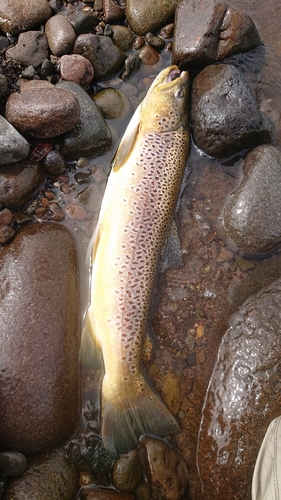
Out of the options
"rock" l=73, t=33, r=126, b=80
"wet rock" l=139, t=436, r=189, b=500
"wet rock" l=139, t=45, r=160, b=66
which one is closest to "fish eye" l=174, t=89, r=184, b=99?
"wet rock" l=139, t=45, r=160, b=66

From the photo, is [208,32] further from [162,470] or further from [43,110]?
[162,470]

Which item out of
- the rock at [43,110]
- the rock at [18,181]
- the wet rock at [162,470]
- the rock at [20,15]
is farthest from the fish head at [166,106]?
the wet rock at [162,470]

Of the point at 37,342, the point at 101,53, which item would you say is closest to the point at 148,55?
the point at 101,53

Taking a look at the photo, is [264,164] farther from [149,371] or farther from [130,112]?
[149,371]

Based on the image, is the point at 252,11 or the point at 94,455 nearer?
the point at 94,455

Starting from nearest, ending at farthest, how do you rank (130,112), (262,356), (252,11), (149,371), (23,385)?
(23,385), (262,356), (149,371), (130,112), (252,11)

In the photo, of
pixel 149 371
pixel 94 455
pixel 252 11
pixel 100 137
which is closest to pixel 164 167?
pixel 100 137

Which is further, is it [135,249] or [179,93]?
[179,93]
